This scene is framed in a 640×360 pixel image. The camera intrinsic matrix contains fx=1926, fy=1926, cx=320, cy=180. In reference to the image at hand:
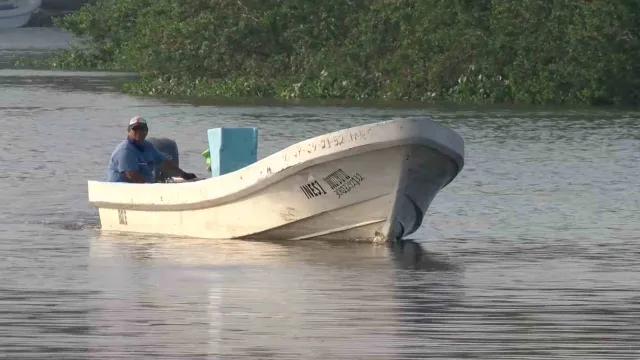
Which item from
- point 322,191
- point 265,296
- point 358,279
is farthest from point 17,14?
point 265,296

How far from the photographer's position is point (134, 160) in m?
18.7

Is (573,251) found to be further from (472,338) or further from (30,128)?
(30,128)

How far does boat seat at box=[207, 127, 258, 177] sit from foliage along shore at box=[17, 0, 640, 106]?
21.2m

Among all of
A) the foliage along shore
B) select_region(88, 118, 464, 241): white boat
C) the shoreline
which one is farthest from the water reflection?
the shoreline

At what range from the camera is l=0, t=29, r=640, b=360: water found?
12375mm

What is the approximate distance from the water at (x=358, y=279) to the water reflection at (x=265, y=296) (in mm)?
21

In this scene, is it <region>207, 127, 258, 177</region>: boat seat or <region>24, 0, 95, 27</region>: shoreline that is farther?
<region>24, 0, 95, 27</region>: shoreline

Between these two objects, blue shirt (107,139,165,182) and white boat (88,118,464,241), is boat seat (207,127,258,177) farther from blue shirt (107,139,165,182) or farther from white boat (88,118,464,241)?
white boat (88,118,464,241)

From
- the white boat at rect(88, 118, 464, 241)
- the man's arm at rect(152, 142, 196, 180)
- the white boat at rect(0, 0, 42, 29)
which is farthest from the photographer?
the white boat at rect(0, 0, 42, 29)

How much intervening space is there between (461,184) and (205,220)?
6824 mm

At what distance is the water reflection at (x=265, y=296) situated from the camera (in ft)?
40.5

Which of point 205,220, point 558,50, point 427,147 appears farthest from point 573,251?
point 558,50

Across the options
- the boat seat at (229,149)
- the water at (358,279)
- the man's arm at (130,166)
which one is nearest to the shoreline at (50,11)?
the water at (358,279)

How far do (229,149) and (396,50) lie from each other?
77.6ft
